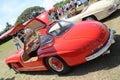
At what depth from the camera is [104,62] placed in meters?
6.41

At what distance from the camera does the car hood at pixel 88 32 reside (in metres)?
6.25

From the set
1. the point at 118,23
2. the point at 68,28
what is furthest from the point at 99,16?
the point at 68,28

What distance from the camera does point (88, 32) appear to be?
6.46 m

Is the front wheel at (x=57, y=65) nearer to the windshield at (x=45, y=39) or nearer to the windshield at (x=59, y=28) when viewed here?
the windshield at (x=45, y=39)

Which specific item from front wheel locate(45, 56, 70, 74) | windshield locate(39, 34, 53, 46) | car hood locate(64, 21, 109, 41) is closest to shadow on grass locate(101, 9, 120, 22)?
car hood locate(64, 21, 109, 41)

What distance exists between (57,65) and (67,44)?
0.77m

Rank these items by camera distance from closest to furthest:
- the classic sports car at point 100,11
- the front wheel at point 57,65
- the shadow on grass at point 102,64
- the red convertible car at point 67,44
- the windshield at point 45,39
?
the red convertible car at point 67,44
the shadow on grass at point 102,64
the front wheel at point 57,65
the windshield at point 45,39
the classic sports car at point 100,11

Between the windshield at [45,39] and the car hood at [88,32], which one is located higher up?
the windshield at [45,39]

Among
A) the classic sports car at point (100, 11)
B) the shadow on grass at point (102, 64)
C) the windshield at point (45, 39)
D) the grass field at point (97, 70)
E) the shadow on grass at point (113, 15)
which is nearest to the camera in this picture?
the grass field at point (97, 70)

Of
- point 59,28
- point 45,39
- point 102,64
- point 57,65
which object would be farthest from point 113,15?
point 57,65

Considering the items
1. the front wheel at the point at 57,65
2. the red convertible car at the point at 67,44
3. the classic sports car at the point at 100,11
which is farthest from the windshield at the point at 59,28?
the classic sports car at the point at 100,11

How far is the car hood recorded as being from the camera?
6248mm

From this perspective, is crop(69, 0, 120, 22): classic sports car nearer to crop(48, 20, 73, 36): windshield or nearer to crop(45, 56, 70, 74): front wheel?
crop(48, 20, 73, 36): windshield

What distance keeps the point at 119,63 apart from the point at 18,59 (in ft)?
12.3
